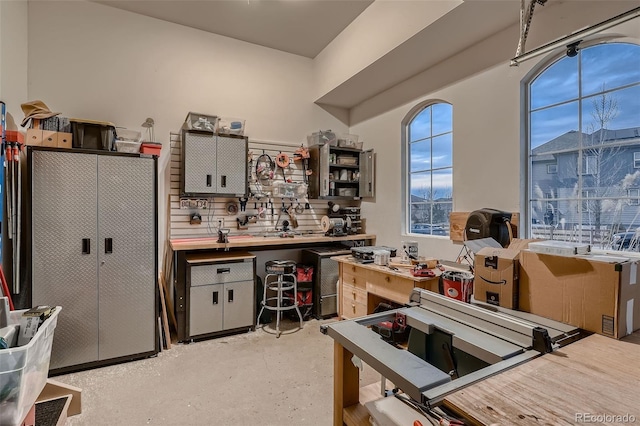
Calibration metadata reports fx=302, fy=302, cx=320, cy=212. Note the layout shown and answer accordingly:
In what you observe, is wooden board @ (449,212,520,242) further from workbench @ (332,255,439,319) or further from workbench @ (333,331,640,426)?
workbench @ (333,331,640,426)

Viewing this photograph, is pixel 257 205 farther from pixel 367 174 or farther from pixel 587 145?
pixel 587 145

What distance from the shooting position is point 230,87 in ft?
13.8

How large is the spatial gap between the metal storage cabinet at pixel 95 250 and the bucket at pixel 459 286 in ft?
9.16

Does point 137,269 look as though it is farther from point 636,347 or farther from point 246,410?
point 636,347

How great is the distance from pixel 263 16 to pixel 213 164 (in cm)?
193

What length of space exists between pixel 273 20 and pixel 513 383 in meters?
4.29

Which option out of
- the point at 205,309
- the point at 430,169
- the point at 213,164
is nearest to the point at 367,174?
the point at 430,169

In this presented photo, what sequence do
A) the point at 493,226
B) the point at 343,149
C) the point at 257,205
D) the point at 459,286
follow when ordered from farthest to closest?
the point at 343,149
the point at 257,205
the point at 493,226
the point at 459,286

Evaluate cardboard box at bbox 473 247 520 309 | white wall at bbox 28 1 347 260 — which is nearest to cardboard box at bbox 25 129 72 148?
white wall at bbox 28 1 347 260

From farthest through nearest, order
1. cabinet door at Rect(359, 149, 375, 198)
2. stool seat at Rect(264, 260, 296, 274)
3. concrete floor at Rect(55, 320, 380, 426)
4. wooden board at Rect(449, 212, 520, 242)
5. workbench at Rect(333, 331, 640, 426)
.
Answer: cabinet door at Rect(359, 149, 375, 198) → stool seat at Rect(264, 260, 296, 274) → wooden board at Rect(449, 212, 520, 242) → concrete floor at Rect(55, 320, 380, 426) → workbench at Rect(333, 331, 640, 426)

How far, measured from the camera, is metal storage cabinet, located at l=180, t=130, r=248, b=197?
361cm

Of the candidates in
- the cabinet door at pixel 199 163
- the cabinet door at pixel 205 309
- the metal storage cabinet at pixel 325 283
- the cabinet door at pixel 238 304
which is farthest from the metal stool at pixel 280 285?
the cabinet door at pixel 199 163

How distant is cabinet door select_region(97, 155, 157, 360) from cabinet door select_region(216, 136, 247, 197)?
861 mm

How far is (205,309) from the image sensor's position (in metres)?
3.38
